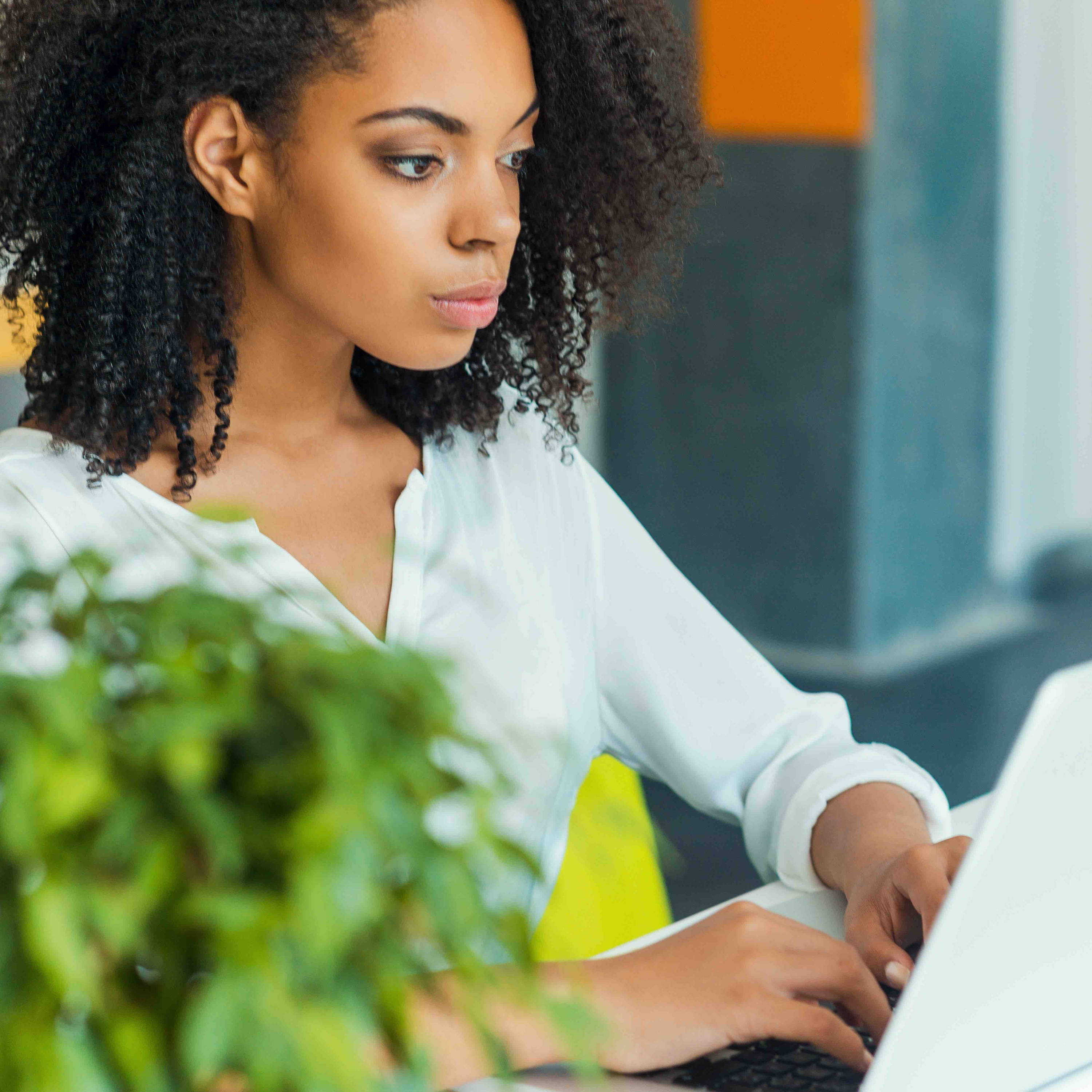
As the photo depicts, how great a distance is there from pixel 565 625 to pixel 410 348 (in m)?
0.28

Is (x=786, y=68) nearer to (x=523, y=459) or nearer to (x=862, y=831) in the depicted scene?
(x=523, y=459)

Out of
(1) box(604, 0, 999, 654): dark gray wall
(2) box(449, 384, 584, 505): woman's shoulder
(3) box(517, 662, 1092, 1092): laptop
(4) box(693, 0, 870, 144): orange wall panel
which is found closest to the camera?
(3) box(517, 662, 1092, 1092): laptop

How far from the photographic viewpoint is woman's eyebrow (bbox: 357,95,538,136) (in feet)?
3.76

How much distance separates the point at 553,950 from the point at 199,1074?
871 mm

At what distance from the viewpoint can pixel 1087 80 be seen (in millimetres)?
4152

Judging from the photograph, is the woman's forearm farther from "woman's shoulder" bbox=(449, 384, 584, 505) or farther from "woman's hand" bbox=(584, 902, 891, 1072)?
"woman's shoulder" bbox=(449, 384, 584, 505)

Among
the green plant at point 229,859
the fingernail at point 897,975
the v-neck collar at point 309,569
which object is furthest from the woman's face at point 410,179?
the green plant at point 229,859

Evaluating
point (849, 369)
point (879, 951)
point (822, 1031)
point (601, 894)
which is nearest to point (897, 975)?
point (879, 951)

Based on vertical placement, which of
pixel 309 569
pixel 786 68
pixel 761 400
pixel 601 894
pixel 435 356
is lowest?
pixel 761 400

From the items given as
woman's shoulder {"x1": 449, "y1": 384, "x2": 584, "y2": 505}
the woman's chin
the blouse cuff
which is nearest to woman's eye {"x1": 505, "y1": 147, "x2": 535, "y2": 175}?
the woman's chin

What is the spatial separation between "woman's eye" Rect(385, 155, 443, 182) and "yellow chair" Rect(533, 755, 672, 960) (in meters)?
0.48

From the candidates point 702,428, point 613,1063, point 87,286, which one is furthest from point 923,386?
point 613,1063

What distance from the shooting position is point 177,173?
1.24 m

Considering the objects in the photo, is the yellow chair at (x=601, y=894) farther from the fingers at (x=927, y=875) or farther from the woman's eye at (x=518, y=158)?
the woman's eye at (x=518, y=158)
